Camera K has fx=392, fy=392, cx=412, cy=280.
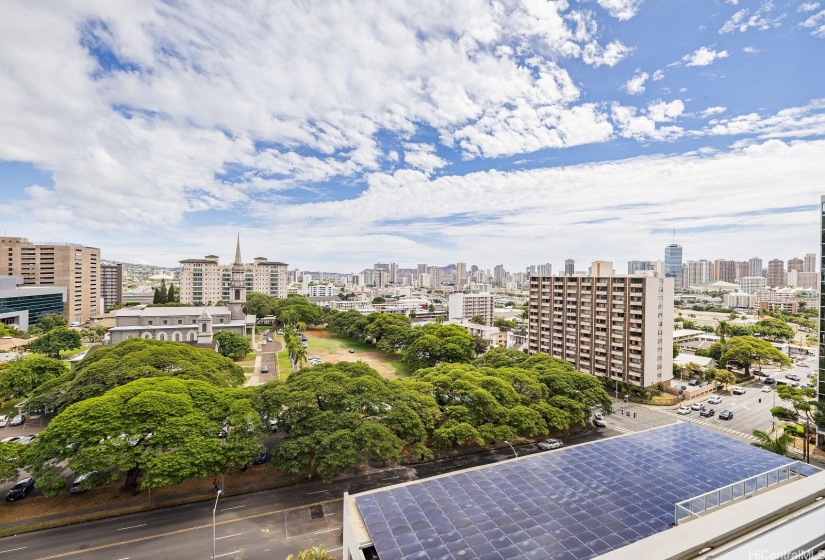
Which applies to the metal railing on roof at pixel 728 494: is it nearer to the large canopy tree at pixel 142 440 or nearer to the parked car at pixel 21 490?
the large canopy tree at pixel 142 440

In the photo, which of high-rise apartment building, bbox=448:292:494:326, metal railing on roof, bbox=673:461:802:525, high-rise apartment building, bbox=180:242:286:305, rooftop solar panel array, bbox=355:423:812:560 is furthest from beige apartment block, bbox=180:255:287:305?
metal railing on roof, bbox=673:461:802:525

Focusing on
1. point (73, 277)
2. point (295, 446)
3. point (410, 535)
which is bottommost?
point (295, 446)

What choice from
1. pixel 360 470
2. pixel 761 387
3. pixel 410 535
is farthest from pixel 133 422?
pixel 761 387

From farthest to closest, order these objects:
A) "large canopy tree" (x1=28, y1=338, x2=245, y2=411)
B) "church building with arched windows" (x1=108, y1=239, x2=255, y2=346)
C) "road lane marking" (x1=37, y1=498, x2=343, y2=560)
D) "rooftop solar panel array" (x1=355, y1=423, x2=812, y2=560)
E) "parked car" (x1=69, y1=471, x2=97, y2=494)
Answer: "church building with arched windows" (x1=108, y1=239, x2=255, y2=346)
"large canopy tree" (x1=28, y1=338, x2=245, y2=411)
"parked car" (x1=69, y1=471, x2=97, y2=494)
"road lane marking" (x1=37, y1=498, x2=343, y2=560)
"rooftop solar panel array" (x1=355, y1=423, x2=812, y2=560)

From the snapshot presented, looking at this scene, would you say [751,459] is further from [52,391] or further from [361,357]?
[361,357]

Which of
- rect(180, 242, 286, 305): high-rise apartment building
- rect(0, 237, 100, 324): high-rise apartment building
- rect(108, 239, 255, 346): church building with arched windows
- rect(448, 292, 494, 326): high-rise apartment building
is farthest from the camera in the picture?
rect(180, 242, 286, 305): high-rise apartment building

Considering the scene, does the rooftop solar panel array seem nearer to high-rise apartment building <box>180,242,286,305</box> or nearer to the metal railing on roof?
the metal railing on roof

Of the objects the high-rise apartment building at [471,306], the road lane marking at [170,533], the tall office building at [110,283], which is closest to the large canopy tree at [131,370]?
the road lane marking at [170,533]
